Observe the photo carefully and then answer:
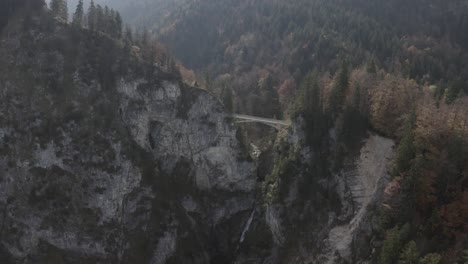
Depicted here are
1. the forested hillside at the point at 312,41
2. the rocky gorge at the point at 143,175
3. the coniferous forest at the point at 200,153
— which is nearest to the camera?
the coniferous forest at the point at 200,153

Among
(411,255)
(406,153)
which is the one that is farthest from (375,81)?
(411,255)

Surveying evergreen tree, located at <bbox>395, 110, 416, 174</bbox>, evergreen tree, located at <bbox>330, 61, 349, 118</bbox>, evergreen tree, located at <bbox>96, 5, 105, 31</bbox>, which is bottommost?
evergreen tree, located at <bbox>395, 110, 416, 174</bbox>

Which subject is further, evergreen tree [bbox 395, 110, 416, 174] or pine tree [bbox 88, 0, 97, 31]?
pine tree [bbox 88, 0, 97, 31]

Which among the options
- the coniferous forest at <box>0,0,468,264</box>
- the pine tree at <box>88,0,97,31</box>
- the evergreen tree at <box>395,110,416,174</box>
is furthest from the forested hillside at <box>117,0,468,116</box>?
the evergreen tree at <box>395,110,416,174</box>

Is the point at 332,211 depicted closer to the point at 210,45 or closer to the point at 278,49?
the point at 278,49

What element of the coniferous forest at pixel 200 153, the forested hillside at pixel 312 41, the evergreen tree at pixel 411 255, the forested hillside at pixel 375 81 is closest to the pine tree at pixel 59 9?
the coniferous forest at pixel 200 153

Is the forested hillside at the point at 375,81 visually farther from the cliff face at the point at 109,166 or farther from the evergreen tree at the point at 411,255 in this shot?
the cliff face at the point at 109,166

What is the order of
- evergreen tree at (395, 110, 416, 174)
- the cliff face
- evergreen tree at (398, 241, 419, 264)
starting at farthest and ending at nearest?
the cliff face, evergreen tree at (395, 110, 416, 174), evergreen tree at (398, 241, 419, 264)

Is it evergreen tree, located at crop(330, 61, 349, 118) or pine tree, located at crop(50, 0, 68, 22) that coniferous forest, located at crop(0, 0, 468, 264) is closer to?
evergreen tree, located at crop(330, 61, 349, 118)

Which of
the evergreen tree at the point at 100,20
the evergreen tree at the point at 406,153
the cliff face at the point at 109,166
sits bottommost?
the cliff face at the point at 109,166

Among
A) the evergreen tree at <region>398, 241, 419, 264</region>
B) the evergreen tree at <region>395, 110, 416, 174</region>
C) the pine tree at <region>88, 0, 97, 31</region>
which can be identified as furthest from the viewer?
the pine tree at <region>88, 0, 97, 31</region>
